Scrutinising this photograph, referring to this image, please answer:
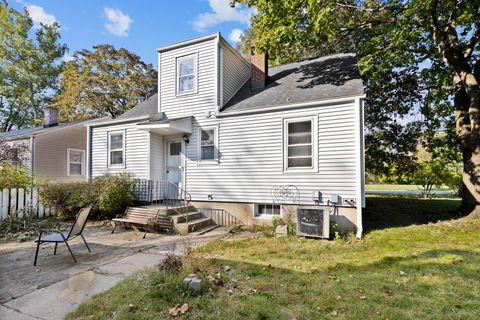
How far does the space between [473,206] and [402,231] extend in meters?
3.60

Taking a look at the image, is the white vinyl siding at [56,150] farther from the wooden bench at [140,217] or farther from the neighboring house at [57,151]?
the wooden bench at [140,217]

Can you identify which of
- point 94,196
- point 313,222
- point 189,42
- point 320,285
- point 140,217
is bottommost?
point 320,285

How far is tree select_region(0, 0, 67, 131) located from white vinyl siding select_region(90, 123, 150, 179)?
2280cm

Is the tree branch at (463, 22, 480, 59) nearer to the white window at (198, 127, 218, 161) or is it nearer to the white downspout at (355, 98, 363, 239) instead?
the white downspout at (355, 98, 363, 239)

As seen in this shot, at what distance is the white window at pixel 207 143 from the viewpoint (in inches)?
368

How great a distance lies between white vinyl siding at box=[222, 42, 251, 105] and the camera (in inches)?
391

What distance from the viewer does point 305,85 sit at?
930 centimetres

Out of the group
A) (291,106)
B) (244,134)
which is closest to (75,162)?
(244,134)

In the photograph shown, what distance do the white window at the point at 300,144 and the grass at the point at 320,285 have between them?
8.48ft

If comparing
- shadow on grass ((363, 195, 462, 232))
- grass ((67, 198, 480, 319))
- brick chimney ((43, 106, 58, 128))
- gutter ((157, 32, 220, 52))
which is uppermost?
gutter ((157, 32, 220, 52))

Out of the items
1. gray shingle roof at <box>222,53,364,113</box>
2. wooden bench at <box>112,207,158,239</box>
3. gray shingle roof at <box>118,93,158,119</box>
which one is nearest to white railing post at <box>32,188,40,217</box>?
wooden bench at <box>112,207,158,239</box>

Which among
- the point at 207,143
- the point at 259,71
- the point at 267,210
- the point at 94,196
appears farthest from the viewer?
the point at 259,71

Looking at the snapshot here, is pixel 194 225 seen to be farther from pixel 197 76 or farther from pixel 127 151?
pixel 197 76

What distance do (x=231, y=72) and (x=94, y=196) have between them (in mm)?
Result: 7067
